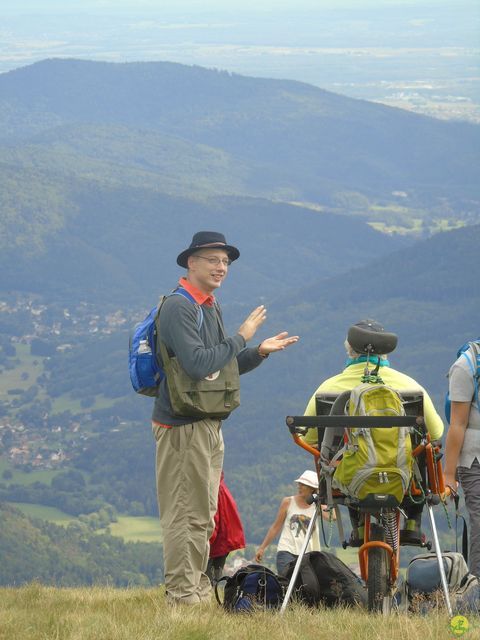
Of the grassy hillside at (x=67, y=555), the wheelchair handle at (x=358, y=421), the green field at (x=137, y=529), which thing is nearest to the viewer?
the wheelchair handle at (x=358, y=421)

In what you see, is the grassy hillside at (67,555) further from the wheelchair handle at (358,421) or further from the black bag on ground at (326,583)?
the wheelchair handle at (358,421)

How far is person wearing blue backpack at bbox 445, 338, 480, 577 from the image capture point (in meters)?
7.17

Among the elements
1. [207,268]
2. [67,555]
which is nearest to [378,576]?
[207,268]

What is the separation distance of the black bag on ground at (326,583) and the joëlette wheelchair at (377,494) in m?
0.39

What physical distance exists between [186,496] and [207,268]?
1.33 m

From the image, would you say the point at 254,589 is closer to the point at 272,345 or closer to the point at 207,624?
the point at 207,624

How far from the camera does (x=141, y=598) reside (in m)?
8.12

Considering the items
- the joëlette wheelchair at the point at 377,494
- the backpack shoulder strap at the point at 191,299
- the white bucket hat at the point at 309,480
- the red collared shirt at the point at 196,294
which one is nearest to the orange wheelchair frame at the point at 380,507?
the joëlette wheelchair at the point at 377,494

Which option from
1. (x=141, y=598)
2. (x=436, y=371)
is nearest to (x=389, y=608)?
(x=141, y=598)

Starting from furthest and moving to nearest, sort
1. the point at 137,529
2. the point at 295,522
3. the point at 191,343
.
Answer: the point at 137,529, the point at 295,522, the point at 191,343

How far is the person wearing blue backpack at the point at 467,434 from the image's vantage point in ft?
23.5

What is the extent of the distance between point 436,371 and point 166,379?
7099 inches

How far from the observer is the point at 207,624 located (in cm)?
636

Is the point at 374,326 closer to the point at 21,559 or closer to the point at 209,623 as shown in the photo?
the point at 209,623
